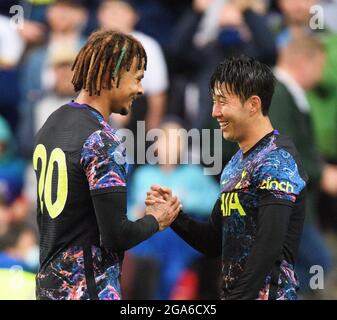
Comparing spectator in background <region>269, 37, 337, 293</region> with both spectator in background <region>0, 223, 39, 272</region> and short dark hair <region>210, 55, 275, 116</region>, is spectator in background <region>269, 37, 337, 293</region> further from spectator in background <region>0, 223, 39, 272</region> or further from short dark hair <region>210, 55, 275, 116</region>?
short dark hair <region>210, 55, 275, 116</region>

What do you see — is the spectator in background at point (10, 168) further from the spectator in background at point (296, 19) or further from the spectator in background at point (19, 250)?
the spectator in background at point (296, 19)

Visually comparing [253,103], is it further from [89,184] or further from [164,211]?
[89,184]

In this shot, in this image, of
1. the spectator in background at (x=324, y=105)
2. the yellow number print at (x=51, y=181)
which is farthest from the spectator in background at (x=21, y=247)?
the yellow number print at (x=51, y=181)

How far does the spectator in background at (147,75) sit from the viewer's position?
7.27 meters

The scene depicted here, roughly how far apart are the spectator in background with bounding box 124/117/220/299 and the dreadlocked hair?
11.0 ft

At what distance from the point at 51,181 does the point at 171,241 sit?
3.47m

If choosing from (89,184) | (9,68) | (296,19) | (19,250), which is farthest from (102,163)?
(9,68)

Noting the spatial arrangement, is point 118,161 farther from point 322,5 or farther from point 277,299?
point 322,5

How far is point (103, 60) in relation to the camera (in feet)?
11.8

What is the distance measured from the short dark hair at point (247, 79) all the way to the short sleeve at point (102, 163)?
1.76 ft

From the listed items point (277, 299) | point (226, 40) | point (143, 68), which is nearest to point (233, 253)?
point (277, 299)

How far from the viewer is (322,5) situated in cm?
732

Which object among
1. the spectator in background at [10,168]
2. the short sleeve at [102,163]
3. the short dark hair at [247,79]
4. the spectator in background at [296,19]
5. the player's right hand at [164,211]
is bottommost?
the player's right hand at [164,211]

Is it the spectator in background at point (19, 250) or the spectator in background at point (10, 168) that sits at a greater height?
the spectator in background at point (10, 168)
